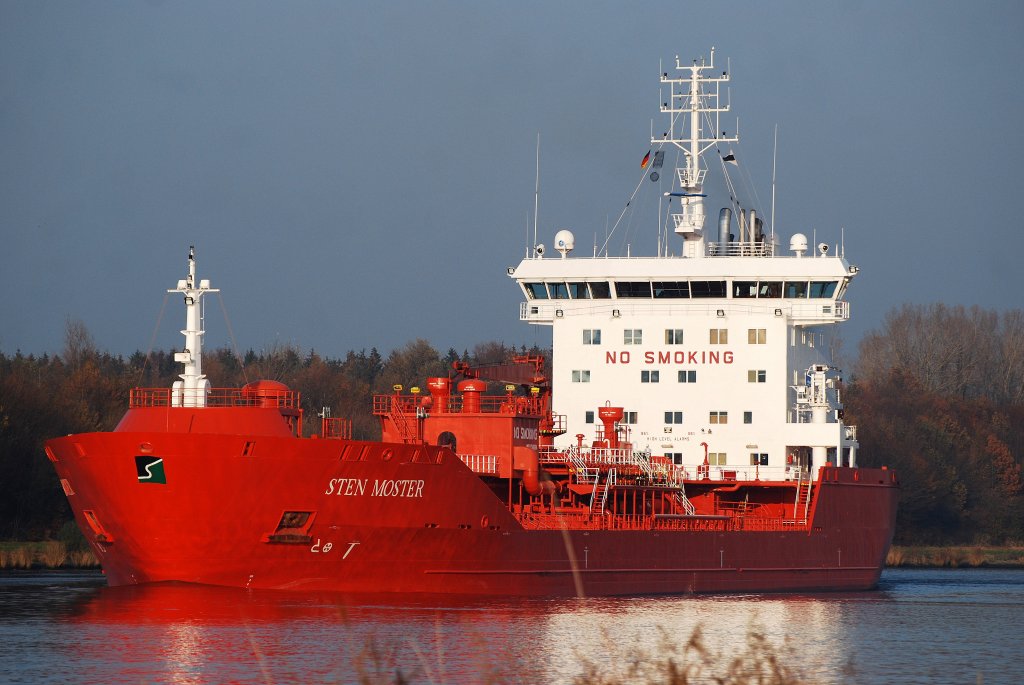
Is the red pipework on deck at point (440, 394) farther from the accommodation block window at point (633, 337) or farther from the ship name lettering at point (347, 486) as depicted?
the accommodation block window at point (633, 337)

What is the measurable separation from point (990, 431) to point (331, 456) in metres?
50.7

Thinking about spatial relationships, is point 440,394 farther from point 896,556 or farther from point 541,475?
point 896,556

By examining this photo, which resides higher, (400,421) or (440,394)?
(440,394)

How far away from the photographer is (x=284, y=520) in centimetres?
2723

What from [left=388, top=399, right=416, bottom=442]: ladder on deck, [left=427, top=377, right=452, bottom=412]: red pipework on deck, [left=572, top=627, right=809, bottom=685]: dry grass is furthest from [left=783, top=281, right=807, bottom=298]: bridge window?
[left=572, top=627, right=809, bottom=685]: dry grass

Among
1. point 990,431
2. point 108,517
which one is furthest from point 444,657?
point 990,431

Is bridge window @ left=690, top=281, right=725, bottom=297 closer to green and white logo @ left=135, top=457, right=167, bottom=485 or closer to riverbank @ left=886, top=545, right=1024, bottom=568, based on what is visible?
green and white logo @ left=135, top=457, right=167, bottom=485

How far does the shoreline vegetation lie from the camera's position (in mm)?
39719

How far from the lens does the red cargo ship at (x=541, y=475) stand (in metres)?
27.0

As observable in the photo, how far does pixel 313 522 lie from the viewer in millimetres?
27391

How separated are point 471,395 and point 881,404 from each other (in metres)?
42.8

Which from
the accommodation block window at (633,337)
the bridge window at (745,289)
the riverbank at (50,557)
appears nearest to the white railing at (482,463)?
the accommodation block window at (633,337)

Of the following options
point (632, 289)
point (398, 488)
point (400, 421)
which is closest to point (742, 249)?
point (632, 289)

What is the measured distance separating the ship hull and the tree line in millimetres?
16772
